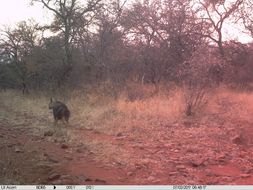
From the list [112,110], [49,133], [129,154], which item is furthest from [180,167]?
[112,110]

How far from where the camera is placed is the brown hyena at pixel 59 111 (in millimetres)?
6230

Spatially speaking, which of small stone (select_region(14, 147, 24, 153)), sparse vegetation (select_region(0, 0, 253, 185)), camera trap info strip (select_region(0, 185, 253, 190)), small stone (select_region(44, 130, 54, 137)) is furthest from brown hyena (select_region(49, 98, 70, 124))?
camera trap info strip (select_region(0, 185, 253, 190))

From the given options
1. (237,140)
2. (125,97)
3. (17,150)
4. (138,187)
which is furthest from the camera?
(125,97)

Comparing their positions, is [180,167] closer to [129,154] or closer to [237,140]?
[129,154]

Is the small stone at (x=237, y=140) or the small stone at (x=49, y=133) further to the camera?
the small stone at (x=49, y=133)

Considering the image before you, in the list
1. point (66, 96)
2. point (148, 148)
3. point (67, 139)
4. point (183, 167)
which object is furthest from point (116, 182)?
point (66, 96)

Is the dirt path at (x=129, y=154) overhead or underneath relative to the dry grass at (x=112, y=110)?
underneath

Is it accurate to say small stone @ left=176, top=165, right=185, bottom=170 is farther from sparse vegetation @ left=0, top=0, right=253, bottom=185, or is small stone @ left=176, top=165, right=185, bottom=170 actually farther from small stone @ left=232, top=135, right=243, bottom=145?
small stone @ left=232, top=135, right=243, bottom=145

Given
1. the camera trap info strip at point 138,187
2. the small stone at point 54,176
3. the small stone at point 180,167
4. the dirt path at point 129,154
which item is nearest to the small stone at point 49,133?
the dirt path at point 129,154

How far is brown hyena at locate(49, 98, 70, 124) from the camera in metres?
6.23

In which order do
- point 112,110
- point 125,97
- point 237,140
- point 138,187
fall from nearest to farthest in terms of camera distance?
point 138,187 → point 237,140 → point 112,110 → point 125,97

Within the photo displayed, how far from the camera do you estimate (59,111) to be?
6227 millimetres

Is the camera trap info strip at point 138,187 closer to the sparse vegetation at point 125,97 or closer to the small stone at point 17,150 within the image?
the sparse vegetation at point 125,97

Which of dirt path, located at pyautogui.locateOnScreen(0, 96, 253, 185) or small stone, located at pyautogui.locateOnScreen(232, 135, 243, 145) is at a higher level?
small stone, located at pyautogui.locateOnScreen(232, 135, 243, 145)
